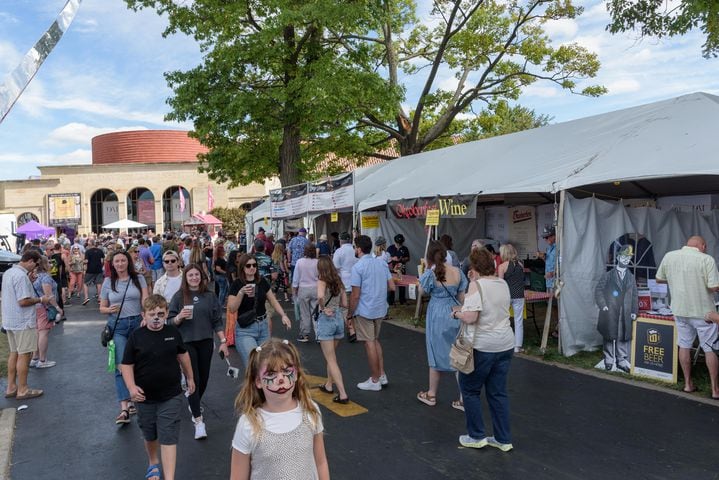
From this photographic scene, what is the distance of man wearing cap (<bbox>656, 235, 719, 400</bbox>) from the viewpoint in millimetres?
5762

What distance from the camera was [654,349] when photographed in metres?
6.54

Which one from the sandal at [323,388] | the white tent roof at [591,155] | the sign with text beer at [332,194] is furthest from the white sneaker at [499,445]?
the sign with text beer at [332,194]

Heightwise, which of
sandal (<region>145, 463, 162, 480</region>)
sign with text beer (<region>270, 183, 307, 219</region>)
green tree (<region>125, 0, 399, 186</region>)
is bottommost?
sandal (<region>145, 463, 162, 480</region>)

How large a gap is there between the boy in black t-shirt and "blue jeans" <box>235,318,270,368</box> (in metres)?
1.21

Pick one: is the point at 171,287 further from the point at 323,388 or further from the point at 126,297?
the point at 323,388

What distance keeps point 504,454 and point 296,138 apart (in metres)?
15.7

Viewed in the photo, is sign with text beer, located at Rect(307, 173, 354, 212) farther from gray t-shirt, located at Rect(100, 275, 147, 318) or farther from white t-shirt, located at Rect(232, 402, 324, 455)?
white t-shirt, located at Rect(232, 402, 324, 455)

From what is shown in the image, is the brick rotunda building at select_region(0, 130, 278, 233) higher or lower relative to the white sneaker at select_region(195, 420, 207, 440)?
higher

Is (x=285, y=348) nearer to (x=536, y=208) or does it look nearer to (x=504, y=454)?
(x=504, y=454)

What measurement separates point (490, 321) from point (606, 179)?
12.9 feet

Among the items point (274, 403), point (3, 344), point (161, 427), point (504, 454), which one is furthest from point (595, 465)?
point (3, 344)

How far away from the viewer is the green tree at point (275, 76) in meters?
16.1

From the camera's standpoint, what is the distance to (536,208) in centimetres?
1234

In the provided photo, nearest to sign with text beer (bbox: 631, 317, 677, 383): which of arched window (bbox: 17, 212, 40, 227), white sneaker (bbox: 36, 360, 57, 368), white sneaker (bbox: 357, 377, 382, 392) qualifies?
white sneaker (bbox: 357, 377, 382, 392)
